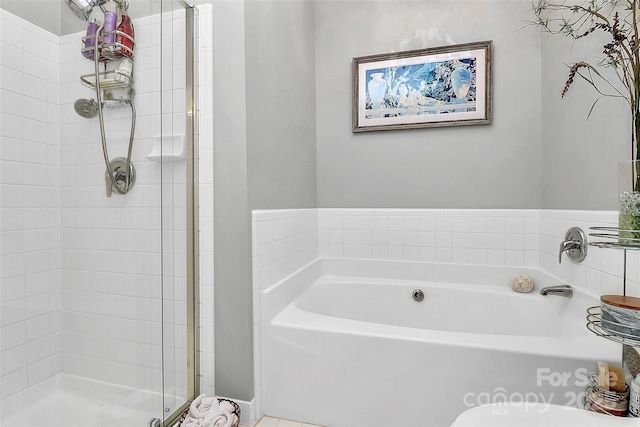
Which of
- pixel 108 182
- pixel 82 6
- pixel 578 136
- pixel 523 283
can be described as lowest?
pixel 523 283

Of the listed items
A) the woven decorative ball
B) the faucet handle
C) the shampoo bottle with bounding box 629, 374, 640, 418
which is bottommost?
the shampoo bottle with bounding box 629, 374, 640, 418

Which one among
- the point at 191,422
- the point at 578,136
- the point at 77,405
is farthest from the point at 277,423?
the point at 578,136

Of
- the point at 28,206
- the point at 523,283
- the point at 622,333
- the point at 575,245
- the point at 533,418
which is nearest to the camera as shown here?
the point at 533,418

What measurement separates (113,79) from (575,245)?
2.13m

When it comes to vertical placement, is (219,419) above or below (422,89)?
below

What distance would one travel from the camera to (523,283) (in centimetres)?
201

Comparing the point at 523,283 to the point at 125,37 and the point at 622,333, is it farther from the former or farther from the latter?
the point at 125,37

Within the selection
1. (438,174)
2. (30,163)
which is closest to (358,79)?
(438,174)

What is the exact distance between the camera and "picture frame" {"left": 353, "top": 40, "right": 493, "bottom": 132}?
2.19m

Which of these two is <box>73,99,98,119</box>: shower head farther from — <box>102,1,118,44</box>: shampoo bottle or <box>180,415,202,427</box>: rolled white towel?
<box>180,415,202,427</box>: rolled white towel

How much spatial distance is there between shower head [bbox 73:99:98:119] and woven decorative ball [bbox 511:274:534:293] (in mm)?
2241

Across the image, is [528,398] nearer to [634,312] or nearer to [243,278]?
[634,312]

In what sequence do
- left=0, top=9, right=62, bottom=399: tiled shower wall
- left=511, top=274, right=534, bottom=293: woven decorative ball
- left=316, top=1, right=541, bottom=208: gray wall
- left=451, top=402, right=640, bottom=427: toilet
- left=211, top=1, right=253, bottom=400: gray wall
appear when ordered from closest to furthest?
left=451, top=402, right=640, bottom=427: toilet
left=0, top=9, right=62, bottom=399: tiled shower wall
left=211, top=1, right=253, bottom=400: gray wall
left=511, top=274, right=534, bottom=293: woven decorative ball
left=316, top=1, right=541, bottom=208: gray wall

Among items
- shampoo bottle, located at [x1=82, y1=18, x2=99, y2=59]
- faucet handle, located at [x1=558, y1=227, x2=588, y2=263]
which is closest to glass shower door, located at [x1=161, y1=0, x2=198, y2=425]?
shampoo bottle, located at [x1=82, y1=18, x2=99, y2=59]
